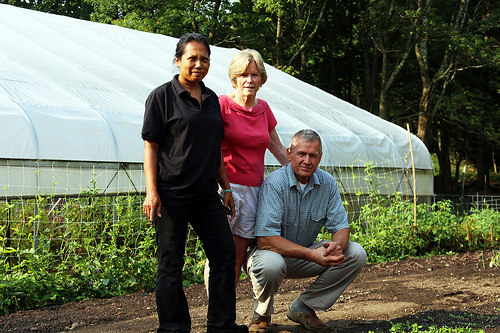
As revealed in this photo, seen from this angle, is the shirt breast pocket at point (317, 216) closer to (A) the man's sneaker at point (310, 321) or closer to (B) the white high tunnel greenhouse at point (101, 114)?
(A) the man's sneaker at point (310, 321)

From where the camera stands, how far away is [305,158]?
11.5 ft

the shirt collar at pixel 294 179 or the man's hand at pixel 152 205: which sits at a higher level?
the shirt collar at pixel 294 179

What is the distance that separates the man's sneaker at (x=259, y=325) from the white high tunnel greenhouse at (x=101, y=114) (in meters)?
2.29

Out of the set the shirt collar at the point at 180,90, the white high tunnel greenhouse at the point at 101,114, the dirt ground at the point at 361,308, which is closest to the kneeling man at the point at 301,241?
the dirt ground at the point at 361,308

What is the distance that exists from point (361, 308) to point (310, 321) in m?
0.84

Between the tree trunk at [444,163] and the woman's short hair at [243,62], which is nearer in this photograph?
the woman's short hair at [243,62]

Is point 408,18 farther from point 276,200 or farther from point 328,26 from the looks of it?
point 276,200

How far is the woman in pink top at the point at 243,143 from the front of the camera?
3500 mm

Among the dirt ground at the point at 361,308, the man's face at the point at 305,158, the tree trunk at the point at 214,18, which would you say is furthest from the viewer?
the tree trunk at the point at 214,18

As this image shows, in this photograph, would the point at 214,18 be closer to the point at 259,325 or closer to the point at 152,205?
the point at 259,325

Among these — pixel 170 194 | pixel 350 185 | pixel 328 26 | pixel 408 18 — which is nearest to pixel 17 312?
pixel 170 194

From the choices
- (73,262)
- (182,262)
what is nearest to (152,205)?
(182,262)

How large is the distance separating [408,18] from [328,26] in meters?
4.76

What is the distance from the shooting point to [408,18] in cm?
1622
